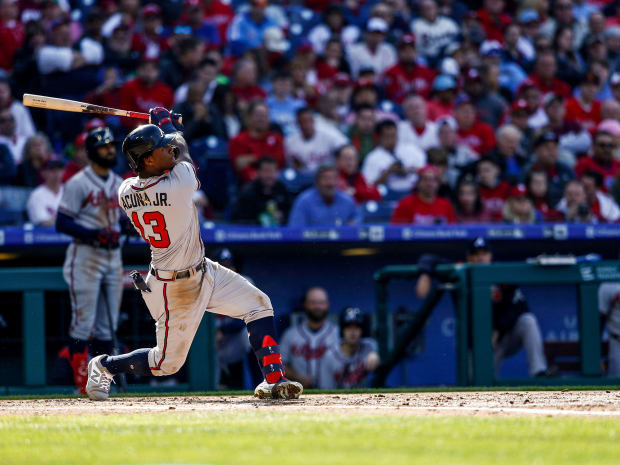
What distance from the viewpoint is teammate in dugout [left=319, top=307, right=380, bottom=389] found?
8914mm

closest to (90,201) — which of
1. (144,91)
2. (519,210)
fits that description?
(144,91)

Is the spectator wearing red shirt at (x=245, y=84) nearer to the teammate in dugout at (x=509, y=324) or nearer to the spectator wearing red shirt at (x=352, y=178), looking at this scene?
the spectator wearing red shirt at (x=352, y=178)

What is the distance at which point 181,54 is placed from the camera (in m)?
12.0

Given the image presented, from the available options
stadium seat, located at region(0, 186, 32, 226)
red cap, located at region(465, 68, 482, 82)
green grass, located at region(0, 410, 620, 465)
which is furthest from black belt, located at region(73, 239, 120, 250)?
red cap, located at region(465, 68, 482, 82)

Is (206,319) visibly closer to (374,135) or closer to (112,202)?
(112,202)

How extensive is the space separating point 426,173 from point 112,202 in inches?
129

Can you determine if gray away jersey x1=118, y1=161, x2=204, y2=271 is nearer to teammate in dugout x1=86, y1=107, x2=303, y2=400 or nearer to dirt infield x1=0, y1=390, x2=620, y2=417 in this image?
teammate in dugout x1=86, y1=107, x2=303, y2=400

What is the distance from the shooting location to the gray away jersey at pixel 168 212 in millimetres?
5988

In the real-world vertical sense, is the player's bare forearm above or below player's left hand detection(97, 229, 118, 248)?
above

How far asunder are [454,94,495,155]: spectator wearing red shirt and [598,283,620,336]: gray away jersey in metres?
3.33

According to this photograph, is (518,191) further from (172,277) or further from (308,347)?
(172,277)

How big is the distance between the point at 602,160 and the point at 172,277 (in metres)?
6.68

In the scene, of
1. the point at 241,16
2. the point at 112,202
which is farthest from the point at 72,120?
the point at 112,202

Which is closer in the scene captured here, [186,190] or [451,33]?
[186,190]
